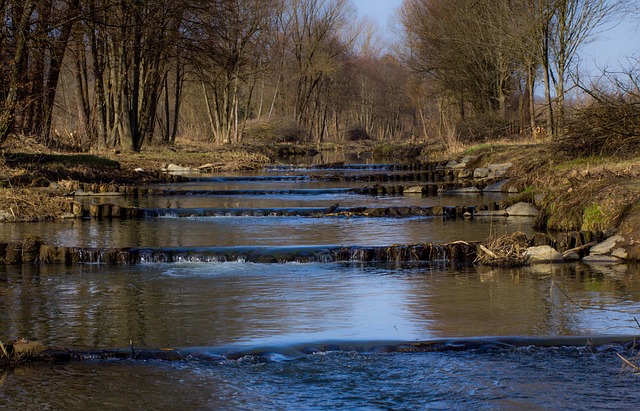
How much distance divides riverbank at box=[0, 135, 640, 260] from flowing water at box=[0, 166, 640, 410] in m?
1.91

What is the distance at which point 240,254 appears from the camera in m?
11.9

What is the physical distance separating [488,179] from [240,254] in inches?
542

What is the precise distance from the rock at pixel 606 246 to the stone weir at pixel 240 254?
1617 mm

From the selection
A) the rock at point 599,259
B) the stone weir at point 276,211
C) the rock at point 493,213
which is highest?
the stone weir at point 276,211

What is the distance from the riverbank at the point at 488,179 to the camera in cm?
1264

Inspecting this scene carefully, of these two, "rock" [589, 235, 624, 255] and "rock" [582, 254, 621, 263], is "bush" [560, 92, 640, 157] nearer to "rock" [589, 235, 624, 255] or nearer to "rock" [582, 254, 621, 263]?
"rock" [589, 235, 624, 255]

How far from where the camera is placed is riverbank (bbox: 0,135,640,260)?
12.6m

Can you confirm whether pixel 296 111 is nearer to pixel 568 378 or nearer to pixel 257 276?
pixel 257 276

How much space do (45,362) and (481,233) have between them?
8.78 m

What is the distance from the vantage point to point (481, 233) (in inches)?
546

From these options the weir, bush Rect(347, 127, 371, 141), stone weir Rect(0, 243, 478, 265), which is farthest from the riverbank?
bush Rect(347, 127, 371, 141)

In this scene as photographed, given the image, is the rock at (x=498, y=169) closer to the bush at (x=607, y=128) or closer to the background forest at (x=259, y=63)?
the background forest at (x=259, y=63)

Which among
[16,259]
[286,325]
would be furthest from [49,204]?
[286,325]

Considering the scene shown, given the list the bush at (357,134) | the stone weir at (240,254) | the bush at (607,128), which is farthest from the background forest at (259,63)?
the bush at (357,134)
